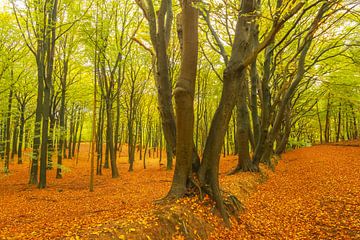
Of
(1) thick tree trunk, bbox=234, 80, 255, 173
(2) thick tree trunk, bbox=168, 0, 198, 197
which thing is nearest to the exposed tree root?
(1) thick tree trunk, bbox=234, 80, 255, 173

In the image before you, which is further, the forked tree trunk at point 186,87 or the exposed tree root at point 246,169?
the exposed tree root at point 246,169

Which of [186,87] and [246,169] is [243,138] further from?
[186,87]

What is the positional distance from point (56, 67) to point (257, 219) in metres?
19.4

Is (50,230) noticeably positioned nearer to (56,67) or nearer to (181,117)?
(181,117)

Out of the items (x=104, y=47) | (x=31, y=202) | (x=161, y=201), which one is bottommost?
(x=31, y=202)

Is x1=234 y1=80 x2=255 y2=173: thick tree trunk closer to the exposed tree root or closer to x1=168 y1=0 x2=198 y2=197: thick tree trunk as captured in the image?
the exposed tree root

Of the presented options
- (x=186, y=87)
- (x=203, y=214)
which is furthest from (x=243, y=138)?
(x=186, y=87)

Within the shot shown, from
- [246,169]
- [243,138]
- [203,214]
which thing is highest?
[243,138]

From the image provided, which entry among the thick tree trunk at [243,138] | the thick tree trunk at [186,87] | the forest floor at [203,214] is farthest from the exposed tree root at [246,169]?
the thick tree trunk at [186,87]

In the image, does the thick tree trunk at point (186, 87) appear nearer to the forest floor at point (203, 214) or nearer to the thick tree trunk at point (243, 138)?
→ the forest floor at point (203, 214)

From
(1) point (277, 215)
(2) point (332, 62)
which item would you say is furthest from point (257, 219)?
(2) point (332, 62)

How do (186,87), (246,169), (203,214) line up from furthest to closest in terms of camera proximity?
1. (246,169)
2. (186,87)
3. (203,214)

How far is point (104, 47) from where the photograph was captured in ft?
49.4

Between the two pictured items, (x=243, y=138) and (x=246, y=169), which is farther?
(x=243, y=138)
